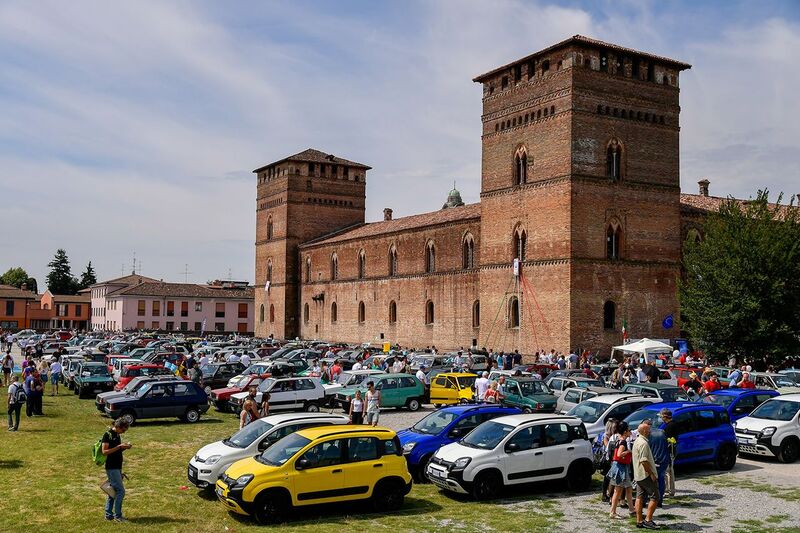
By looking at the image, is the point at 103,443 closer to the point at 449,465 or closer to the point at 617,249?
the point at 449,465

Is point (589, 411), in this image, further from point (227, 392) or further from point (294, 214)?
point (294, 214)

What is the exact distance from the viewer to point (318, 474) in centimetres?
1289

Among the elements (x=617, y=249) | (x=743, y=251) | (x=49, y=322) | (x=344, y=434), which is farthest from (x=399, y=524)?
(x=49, y=322)

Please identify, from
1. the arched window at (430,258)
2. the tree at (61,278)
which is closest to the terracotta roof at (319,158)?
the arched window at (430,258)

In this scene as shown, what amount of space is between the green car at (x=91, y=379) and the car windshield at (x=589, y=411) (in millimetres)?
18136

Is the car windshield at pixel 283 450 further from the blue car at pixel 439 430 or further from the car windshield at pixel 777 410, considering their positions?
the car windshield at pixel 777 410

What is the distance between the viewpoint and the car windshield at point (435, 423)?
16438mm

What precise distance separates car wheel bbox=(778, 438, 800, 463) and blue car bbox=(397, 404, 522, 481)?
5.54 meters

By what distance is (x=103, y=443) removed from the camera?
12.6 meters

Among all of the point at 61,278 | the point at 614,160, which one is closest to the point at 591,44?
the point at 614,160

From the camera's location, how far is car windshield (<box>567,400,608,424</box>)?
18062mm

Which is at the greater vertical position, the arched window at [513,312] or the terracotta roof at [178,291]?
the terracotta roof at [178,291]

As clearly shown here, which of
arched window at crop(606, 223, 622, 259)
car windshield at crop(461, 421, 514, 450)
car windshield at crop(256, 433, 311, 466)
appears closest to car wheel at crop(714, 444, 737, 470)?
car windshield at crop(461, 421, 514, 450)

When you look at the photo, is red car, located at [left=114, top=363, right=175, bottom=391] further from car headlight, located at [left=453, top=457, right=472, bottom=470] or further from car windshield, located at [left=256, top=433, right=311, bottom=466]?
car headlight, located at [left=453, top=457, right=472, bottom=470]
